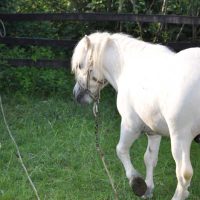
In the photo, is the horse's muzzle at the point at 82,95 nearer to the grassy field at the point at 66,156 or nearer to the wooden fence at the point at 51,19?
the grassy field at the point at 66,156

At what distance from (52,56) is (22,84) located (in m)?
0.89

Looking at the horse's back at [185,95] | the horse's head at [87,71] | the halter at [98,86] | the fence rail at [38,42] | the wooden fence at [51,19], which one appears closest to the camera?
the horse's back at [185,95]

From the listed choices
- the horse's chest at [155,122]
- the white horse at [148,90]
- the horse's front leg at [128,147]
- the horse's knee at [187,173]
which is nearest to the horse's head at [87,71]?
the white horse at [148,90]

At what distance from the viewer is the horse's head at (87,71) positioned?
4.44 m

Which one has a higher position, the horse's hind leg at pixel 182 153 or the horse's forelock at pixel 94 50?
the horse's forelock at pixel 94 50

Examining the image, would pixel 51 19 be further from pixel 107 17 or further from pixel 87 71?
pixel 87 71

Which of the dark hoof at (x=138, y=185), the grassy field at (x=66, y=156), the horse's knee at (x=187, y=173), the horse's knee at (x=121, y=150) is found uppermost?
the horse's knee at (x=187, y=173)

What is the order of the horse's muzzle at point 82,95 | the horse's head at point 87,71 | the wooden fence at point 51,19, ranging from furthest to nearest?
1. the wooden fence at point 51,19
2. the horse's muzzle at point 82,95
3. the horse's head at point 87,71

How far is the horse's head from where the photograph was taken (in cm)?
444

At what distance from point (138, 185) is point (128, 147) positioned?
311 mm

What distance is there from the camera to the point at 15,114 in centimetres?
655

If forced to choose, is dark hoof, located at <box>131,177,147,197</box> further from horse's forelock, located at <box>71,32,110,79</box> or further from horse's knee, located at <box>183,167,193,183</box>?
horse's forelock, located at <box>71,32,110,79</box>

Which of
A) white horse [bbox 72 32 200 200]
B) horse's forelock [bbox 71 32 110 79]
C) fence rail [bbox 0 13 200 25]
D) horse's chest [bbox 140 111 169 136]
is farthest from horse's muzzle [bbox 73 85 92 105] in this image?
fence rail [bbox 0 13 200 25]

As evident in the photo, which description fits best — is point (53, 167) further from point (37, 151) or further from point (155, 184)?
point (155, 184)
